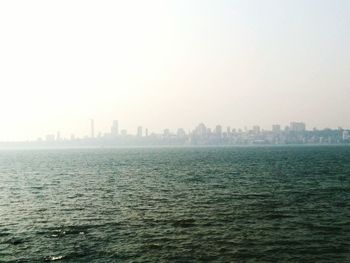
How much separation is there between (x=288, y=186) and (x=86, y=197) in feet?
116

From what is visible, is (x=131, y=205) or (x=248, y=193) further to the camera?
(x=248, y=193)

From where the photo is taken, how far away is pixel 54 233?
1623 inches

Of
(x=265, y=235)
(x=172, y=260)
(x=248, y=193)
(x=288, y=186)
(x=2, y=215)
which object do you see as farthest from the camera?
(x=288, y=186)

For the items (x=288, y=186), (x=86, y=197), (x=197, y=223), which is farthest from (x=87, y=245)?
(x=288, y=186)

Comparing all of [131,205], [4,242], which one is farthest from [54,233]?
[131,205]

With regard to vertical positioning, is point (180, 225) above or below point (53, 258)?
above

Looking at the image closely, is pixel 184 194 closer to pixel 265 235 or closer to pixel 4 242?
pixel 265 235

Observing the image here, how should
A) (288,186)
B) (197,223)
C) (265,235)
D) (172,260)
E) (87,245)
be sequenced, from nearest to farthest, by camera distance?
(172,260)
(87,245)
(265,235)
(197,223)
(288,186)

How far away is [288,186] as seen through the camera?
7744cm

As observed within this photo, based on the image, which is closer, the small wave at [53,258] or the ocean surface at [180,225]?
the small wave at [53,258]

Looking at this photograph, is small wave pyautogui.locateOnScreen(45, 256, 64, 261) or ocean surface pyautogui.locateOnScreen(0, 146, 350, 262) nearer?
small wave pyautogui.locateOnScreen(45, 256, 64, 261)

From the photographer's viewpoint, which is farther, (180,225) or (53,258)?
(180,225)

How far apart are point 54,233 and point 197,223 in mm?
14132

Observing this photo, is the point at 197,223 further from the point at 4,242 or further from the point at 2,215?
the point at 2,215
